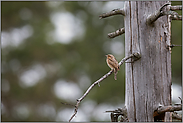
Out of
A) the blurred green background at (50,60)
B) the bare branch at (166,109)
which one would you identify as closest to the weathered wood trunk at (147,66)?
the bare branch at (166,109)

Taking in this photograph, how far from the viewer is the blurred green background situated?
1057 centimetres

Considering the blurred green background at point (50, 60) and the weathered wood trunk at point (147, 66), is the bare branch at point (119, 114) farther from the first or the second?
the blurred green background at point (50, 60)

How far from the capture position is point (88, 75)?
1060 cm

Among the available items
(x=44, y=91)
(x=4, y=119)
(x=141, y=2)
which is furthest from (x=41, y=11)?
(x=141, y=2)

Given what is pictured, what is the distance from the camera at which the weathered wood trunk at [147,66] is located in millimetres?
2389

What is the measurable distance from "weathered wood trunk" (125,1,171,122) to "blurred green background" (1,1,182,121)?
7.82 metres

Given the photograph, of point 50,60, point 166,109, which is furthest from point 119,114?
point 50,60

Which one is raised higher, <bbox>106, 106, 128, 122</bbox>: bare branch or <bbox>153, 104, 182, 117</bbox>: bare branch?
<bbox>153, 104, 182, 117</bbox>: bare branch

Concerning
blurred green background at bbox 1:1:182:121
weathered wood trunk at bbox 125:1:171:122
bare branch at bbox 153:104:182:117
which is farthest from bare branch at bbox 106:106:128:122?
blurred green background at bbox 1:1:182:121

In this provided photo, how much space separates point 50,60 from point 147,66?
9.00 meters

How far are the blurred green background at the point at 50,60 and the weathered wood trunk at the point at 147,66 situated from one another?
7.82 metres

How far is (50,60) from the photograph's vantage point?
11.1 meters

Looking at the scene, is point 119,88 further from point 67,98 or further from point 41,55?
point 41,55

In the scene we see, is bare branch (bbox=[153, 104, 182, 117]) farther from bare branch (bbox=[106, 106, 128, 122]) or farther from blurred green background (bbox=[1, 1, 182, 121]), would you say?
blurred green background (bbox=[1, 1, 182, 121])
